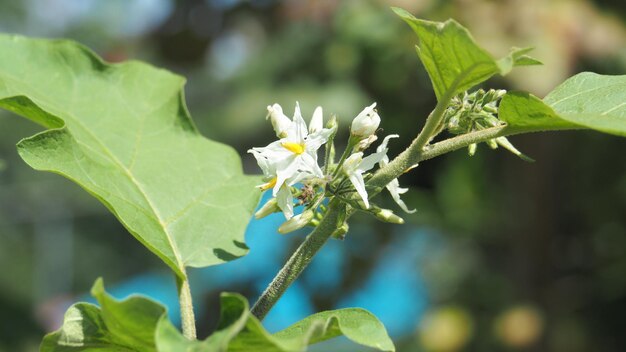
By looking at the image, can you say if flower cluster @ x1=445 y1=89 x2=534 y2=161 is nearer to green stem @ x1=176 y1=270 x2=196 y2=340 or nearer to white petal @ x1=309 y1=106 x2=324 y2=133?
white petal @ x1=309 y1=106 x2=324 y2=133

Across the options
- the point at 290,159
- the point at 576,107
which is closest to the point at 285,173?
the point at 290,159

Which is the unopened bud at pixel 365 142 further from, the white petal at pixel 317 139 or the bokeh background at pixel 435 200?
the bokeh background at pixel 435 200

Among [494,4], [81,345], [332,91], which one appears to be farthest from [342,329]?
[332,91]

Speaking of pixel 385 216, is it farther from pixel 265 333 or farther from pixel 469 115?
pixel 265 333

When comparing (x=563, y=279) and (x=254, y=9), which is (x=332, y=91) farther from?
(x=563, y=279)

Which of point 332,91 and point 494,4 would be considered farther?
point 332,91

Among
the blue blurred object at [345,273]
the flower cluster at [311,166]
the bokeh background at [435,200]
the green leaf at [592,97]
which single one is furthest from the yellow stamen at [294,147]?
the blue blurred object at [345,273]
